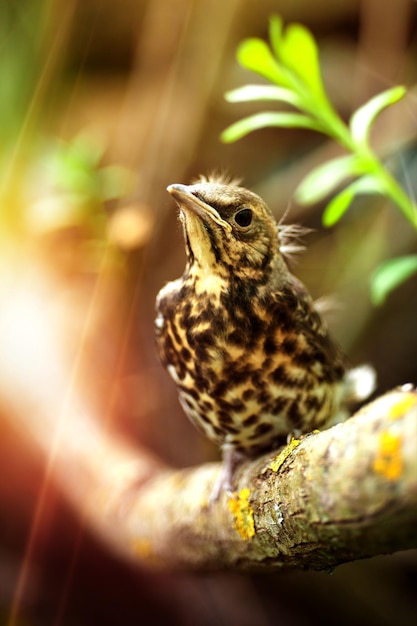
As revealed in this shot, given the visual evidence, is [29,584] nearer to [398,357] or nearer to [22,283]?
[22,283]

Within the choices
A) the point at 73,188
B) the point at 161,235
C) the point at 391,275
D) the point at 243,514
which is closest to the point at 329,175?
the point at 391,275

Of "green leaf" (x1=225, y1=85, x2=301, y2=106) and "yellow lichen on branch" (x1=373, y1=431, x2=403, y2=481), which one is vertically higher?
"green leaf" (x1=225, y1=85, x2=301, y2=106)

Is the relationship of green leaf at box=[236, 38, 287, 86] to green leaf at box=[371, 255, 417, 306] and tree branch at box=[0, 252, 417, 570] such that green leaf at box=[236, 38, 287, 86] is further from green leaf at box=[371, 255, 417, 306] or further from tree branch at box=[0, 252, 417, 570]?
tree branch at box=[0, 252, 417, 570]

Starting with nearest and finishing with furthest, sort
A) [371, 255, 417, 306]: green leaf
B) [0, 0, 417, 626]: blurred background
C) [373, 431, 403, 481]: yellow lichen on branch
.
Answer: [373, 431, 403, 481]: yellow lichen on branch, [371, 255, 417, 306]: green leaf, [0, 0, 417, 626]: blurred background

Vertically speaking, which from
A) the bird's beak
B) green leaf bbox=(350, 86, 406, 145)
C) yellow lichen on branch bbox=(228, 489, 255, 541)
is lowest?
yellow lichen on branch bbox=(228, 489, 255, 541)

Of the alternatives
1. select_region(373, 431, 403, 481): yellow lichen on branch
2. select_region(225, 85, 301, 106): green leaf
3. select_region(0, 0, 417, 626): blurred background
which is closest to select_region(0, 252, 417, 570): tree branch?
select_region(373, 431, 403, 481): yellow lichen on branch

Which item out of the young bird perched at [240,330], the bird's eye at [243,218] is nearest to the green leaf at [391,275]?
the young bird perched at [240,330]

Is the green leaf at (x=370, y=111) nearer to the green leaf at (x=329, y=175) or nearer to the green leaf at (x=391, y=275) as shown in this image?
the green leaf at (x=329, y=175)

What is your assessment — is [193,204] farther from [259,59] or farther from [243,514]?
[243,514]
